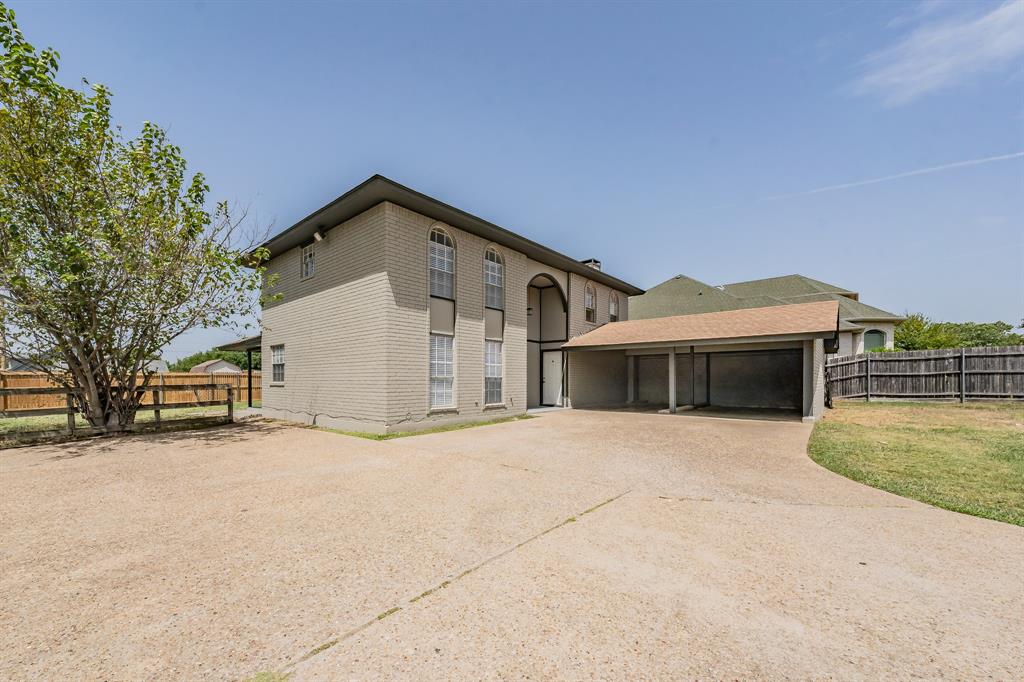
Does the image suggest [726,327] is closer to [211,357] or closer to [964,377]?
[964,377]

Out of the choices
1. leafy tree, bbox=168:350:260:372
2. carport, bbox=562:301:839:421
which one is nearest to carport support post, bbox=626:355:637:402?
carport, bbox=562:301:839:421

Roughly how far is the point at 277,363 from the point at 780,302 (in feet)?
104

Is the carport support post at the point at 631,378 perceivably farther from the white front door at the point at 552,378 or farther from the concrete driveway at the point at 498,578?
the concrete driveway at the point at 498,578

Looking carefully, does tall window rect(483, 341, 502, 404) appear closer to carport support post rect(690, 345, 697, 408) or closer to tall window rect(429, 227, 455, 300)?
tall window rect(429, 227, 455, 300)

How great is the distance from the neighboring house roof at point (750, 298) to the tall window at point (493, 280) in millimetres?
20449

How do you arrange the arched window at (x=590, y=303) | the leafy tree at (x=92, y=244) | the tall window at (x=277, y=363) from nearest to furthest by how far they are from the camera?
the leafy tree at (x=92, y=244) → the tall window at (x=277, y=363) → the arched window at (x=590, y=303)

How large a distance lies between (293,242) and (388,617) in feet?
46.7

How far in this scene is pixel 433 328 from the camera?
40.1 ft

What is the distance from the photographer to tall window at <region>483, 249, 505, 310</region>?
14109 mm

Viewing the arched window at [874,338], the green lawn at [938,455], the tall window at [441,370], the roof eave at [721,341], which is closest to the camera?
the green lawn at [938,455]

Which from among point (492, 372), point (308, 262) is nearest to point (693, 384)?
point (492, 372)

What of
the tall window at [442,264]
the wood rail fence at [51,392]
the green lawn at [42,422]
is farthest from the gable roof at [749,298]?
the green lawn at [42,422]

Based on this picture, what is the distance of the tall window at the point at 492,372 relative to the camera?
13839 millimetres

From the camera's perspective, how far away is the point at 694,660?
2344mm
